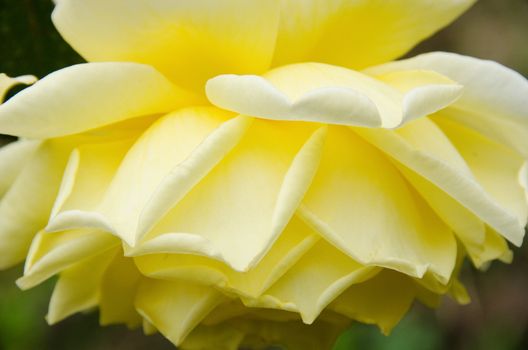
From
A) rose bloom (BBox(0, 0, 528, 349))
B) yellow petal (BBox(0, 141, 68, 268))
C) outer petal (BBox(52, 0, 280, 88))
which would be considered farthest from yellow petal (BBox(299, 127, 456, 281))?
yellow petal (BBox(0, 141, 68, 268))

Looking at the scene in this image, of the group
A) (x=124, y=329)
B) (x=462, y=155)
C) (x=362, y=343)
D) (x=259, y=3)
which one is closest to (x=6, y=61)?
(x=259, y=3)

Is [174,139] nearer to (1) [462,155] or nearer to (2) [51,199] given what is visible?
(2) [51,199]

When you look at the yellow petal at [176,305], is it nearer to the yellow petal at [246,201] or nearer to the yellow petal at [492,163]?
the yellow petal at [246,201]

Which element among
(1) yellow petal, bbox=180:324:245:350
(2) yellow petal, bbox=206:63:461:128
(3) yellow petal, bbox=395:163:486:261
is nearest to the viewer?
(2) yellow petal, bbox=206:63:461:128

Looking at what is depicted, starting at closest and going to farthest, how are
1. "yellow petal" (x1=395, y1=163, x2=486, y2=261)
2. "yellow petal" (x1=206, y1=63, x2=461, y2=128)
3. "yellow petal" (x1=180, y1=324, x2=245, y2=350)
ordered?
"yellow petal" (x1=206, y1=63, x2=461, y2=128), "yellow petal" (x1=395, y1=163, x2=486, y2=261), "yellow petal" (x1=180, y1=324, x2=245, y2=350)

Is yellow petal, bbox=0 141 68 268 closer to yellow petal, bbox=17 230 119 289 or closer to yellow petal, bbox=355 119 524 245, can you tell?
yellow petal, bbox=17 230 119 289

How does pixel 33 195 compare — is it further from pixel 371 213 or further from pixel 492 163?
pixel 492 163
